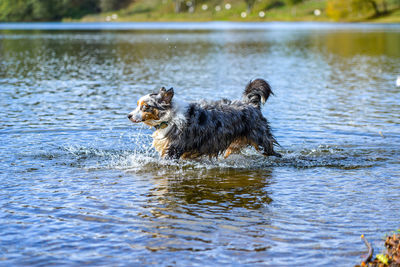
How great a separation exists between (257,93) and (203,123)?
58.8 inches

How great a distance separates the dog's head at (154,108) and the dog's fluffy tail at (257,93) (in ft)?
6.36

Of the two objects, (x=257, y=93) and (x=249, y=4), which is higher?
(x=249, y=4)

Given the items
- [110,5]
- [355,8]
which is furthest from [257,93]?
[110,5]

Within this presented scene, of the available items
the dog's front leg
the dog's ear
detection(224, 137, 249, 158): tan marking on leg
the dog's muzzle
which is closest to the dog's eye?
the dog's muzzle

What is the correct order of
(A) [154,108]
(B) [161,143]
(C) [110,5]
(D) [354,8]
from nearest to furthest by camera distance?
1. (A) [154,108]
2. (B) [161,143]
3. (D) [354,8]
4. (C) [110,5]

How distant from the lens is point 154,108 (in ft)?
33.8

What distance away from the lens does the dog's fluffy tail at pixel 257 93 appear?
11352 mm

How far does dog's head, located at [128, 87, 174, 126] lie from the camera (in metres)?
10.2

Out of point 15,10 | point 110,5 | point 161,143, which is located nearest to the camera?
point 161,143

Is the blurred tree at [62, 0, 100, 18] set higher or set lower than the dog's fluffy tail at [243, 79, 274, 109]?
higher

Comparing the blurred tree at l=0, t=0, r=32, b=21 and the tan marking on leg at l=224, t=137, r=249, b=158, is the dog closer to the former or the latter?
the tan marking on leg at l=224, t=137, r=249, b=158

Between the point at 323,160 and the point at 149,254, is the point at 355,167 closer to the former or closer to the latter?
the point at 323,160

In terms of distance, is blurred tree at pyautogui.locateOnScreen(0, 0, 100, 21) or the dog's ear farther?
blurred tree at pyautogui.locateOnScreen(0, 0, 100, 21)

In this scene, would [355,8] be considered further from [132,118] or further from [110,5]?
[132,118]
